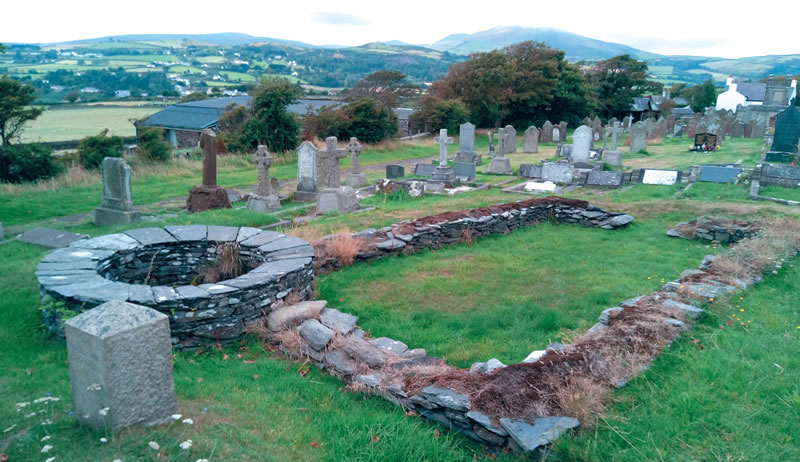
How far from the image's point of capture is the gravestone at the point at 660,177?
17703mm

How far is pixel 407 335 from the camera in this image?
660 centimetres

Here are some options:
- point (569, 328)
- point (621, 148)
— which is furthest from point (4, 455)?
point (621, 148)

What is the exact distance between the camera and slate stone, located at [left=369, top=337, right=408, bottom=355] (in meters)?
5.98

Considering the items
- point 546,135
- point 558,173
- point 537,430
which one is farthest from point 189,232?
point 546,135

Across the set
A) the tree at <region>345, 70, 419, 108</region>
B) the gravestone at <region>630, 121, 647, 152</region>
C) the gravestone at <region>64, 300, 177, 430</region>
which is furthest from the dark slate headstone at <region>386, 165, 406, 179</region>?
the tree at <region>345, 70, 419, 108</region>

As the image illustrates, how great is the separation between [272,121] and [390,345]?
24845 millimetres

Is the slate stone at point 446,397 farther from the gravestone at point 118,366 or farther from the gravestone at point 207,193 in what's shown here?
the gravestone at point 207,193

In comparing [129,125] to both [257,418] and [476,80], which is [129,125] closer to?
[476,80]

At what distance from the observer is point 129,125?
171ft

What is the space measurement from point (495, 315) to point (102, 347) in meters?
4.72

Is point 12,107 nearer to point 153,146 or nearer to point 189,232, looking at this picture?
point 153,146

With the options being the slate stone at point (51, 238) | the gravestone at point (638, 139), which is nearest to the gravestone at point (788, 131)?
the gravestone at point (638, 139)

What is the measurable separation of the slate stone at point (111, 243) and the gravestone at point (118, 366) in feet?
14.4

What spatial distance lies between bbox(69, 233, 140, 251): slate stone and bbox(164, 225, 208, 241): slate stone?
24.0 inches
